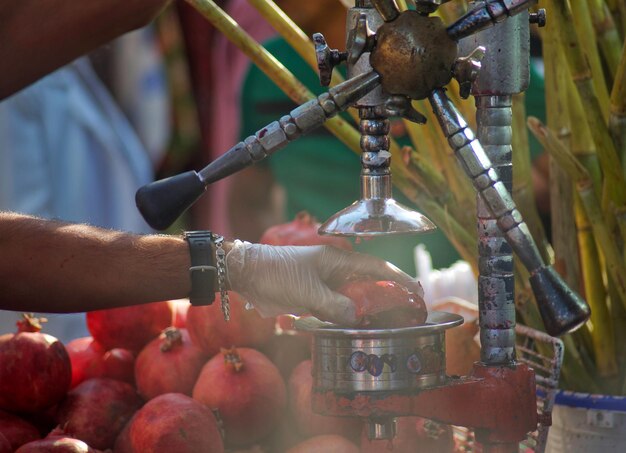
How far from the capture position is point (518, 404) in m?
1.03

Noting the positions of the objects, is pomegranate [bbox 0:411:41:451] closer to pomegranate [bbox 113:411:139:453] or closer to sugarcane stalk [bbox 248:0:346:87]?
pomegranate [bbox 113:411:139:453]

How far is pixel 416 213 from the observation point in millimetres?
1019

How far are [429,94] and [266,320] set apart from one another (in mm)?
620

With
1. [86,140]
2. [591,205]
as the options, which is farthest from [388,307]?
[86,140]

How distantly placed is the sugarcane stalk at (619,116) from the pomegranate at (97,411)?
0.83 metres

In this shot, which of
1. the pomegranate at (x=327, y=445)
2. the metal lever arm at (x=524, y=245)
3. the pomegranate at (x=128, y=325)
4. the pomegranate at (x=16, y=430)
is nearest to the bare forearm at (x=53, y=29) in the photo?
the pomegranate at (x=128, y=325)

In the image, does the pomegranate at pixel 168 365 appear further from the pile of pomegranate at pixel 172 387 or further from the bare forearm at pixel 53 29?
the bare forearm at pixel 53 29

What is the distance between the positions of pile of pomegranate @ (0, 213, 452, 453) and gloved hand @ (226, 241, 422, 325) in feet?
0.56

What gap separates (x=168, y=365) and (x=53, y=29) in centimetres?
58

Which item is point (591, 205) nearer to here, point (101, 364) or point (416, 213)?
point (416, 213)

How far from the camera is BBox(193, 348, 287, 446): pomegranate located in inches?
54.0

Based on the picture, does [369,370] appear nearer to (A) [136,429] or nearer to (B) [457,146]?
(B) [457,146]

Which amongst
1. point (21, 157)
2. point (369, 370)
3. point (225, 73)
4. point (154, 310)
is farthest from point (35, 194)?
point (369, 370)

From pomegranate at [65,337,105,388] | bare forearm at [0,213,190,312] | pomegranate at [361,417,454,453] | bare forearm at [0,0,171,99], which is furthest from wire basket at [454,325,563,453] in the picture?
bare forearm at [0,0,171,99]
